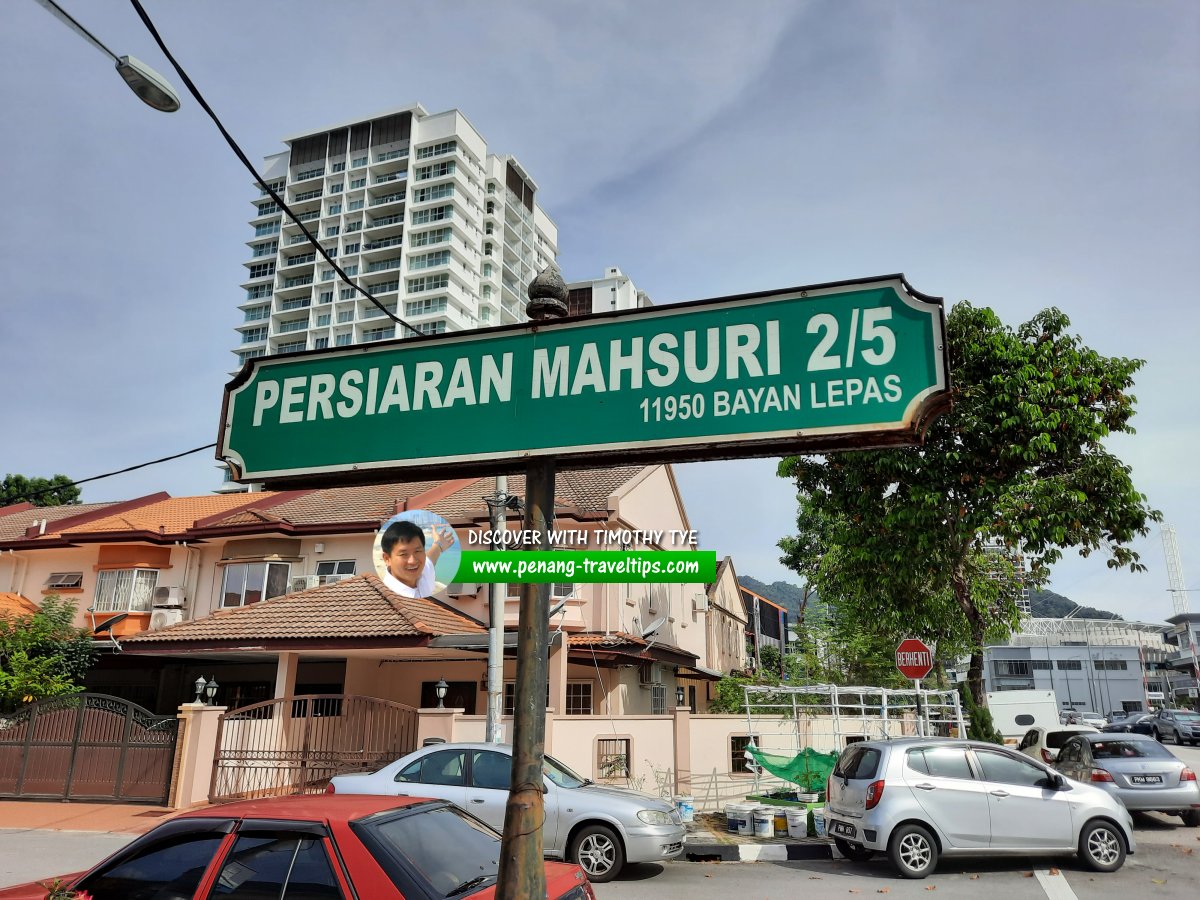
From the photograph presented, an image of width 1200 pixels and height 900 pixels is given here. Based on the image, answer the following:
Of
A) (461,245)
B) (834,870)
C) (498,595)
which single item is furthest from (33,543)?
(461,245)

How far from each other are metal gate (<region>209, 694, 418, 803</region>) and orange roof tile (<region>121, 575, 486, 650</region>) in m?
1.74

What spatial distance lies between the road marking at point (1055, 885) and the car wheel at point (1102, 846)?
1.41 ft

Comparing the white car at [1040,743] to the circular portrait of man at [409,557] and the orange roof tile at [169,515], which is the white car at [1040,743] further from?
the orange roof tile at [169,515]

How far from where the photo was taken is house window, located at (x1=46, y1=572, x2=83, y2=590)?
1059 inches

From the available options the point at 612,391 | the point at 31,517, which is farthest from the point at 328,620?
the point at 31,517

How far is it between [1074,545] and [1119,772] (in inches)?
161

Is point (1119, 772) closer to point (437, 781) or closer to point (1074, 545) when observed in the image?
point (1074, 545)

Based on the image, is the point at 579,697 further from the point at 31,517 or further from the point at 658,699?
the point at 31,517

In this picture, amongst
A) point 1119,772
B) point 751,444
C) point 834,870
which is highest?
point 751,444

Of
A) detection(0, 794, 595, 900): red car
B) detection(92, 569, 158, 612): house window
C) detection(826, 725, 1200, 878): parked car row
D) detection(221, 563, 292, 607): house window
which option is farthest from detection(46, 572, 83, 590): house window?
detection(0, 794, 595, 900): red car

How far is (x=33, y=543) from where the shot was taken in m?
27.3

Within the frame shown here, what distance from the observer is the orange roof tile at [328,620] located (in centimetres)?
1730

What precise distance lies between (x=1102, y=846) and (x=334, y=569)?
19.5 m

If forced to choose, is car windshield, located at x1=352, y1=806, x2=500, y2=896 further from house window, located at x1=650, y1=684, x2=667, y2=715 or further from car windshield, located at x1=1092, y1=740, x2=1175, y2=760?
house window, located at x1=650, y1=684, x2=667, y2=715
